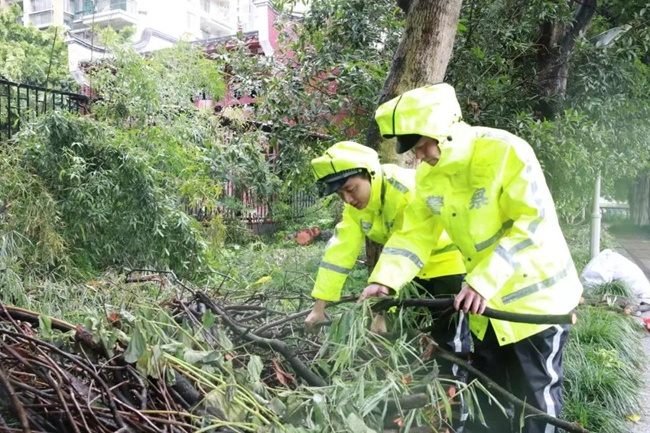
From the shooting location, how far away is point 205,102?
473 inches

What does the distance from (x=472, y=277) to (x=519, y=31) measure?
14.9 feet

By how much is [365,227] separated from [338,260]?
233 millimetres

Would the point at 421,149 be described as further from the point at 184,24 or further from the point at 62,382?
the point at 184,24

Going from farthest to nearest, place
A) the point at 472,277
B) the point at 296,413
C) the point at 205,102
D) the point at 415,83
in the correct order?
the point at 205,102, the point at 415,83, the point at 472,277, the point at 296,413

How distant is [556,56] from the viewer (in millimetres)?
6242

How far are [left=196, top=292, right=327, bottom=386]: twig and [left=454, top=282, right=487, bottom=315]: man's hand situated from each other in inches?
22.3

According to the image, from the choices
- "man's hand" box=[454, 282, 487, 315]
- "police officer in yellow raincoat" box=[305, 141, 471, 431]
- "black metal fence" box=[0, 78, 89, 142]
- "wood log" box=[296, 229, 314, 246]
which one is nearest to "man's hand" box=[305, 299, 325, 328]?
"police officer in yellow raincoat" box=[305, 141, 471, 431]

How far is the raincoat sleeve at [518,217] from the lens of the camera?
216 centimetres

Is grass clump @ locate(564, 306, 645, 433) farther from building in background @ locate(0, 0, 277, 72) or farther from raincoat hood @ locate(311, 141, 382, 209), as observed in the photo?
building in background @ locate(0, 0, 277, 72)

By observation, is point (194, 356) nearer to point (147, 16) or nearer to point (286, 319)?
point (286, 319)

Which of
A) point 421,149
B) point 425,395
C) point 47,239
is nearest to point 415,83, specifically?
point 421,149

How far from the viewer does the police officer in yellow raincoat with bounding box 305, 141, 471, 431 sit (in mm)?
2576

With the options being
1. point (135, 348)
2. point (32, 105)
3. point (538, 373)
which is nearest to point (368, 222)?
point (538, 373)

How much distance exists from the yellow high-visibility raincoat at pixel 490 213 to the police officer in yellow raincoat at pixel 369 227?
186 mm
